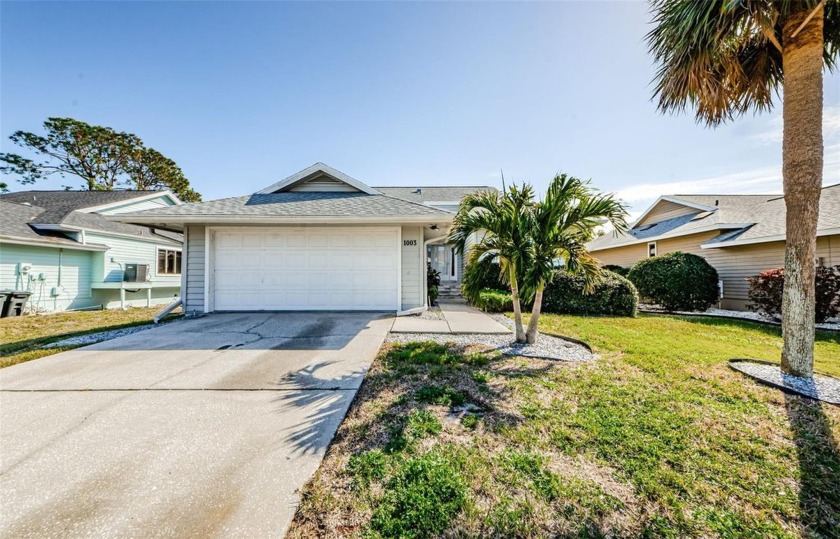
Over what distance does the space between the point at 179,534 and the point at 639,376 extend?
15.2ft

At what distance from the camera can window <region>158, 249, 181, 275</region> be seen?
1555cm

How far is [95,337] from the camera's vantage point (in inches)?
246

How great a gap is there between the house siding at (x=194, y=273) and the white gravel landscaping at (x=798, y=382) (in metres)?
11.2

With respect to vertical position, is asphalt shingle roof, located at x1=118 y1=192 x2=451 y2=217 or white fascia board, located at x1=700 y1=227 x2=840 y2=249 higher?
asphalt shingle roof, located at x1=118 y1=192 x2=451 y2=217

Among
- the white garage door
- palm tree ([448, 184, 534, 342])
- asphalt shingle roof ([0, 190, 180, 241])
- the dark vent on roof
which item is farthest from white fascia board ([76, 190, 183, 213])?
the dark vent on roof

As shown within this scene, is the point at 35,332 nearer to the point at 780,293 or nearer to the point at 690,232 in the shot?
the point at 780,293

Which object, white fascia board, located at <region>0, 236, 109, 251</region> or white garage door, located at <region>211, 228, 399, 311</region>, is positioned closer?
white garage door, located at <region>211, 228, 399, 311</region>

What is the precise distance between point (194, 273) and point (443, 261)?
11.4 meters

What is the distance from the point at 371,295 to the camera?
8.76 metres

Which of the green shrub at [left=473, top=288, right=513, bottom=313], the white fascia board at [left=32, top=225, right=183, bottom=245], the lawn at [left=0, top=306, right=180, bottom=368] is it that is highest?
the white fascia board at [left=32, top=225, right=183, bottom=245]

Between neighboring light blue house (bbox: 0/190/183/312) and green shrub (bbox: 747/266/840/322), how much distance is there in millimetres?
17134

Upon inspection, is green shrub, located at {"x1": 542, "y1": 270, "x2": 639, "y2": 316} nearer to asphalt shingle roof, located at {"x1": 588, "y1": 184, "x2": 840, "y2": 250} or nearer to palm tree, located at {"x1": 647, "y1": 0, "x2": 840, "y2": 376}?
asphalt shingle roof, located at {"x1": 588, "y1": 184, "x2": 840, "y2": 250}

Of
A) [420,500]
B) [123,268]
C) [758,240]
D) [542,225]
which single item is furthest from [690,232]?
[123,268]

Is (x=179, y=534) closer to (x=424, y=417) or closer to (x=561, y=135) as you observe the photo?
(x=424, y=417)
